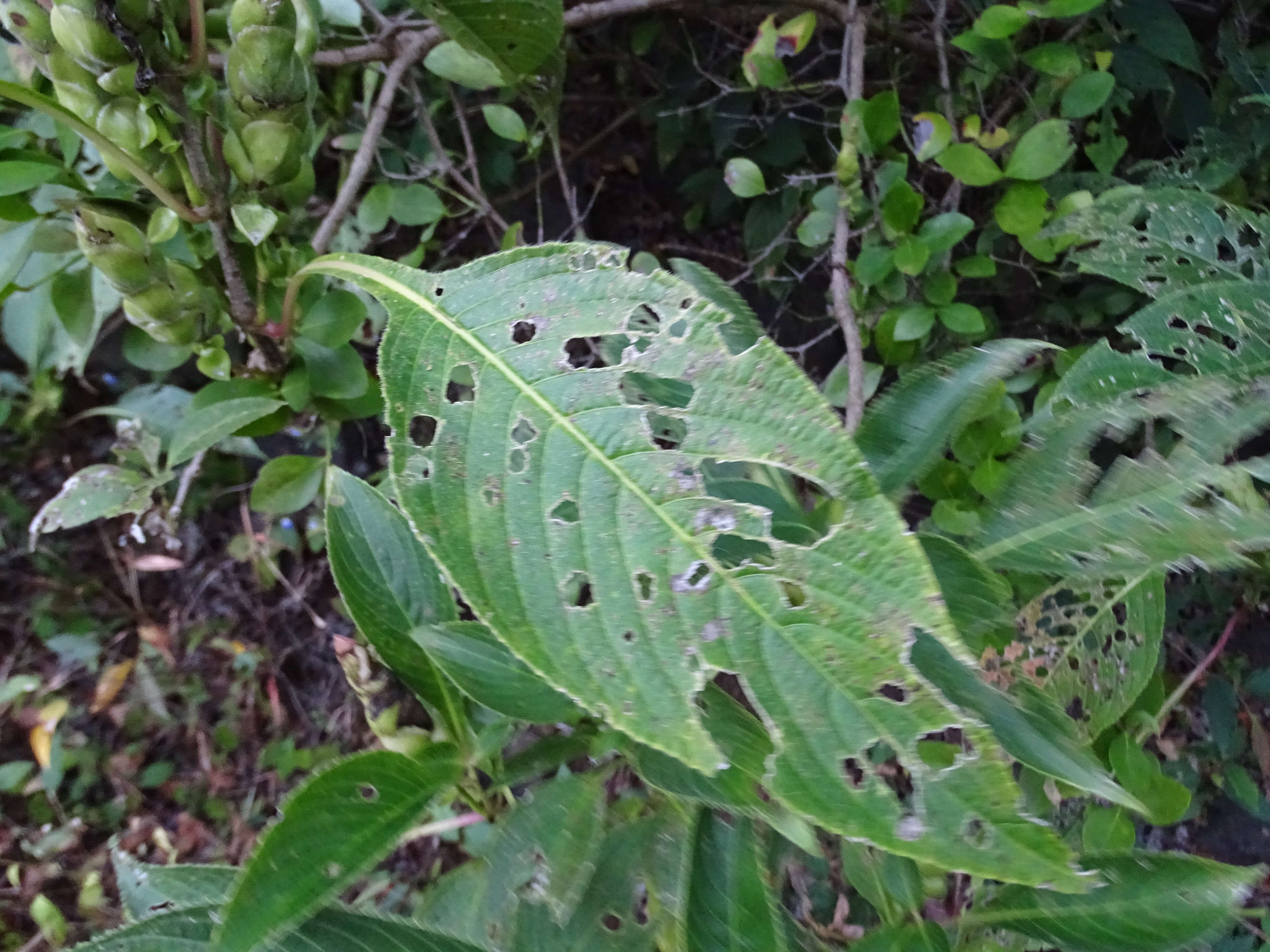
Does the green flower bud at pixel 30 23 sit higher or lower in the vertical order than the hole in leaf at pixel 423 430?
higher

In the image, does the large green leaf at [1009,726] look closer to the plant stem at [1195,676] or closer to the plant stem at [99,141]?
the plant stem at [1195,676]

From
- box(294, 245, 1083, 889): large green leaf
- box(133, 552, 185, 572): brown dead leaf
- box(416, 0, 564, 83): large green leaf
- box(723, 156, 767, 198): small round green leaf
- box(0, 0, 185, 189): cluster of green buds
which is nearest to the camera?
box(294, 245, 1083, 889): large green leaf

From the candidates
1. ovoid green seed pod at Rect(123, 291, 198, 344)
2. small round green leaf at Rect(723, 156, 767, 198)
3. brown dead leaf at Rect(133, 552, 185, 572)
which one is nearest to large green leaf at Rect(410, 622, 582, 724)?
ovoid green seed pod at Rect(123, 291, 198, 344)

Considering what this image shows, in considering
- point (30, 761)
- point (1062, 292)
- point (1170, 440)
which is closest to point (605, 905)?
point (1170, 440)

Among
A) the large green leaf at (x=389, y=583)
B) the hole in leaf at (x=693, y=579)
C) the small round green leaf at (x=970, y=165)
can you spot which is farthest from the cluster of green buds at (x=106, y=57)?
the small round green leaf at (x=970, y=165)

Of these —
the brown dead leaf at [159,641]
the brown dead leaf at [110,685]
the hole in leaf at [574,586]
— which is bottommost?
the brown dead leaf at [110,685]

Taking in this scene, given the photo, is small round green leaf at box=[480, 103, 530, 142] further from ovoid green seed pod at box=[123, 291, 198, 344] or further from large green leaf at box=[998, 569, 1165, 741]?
large green leaf at box=[998, 569, 1165, 741]

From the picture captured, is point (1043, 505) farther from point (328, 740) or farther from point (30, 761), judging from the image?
point (30, 761)
